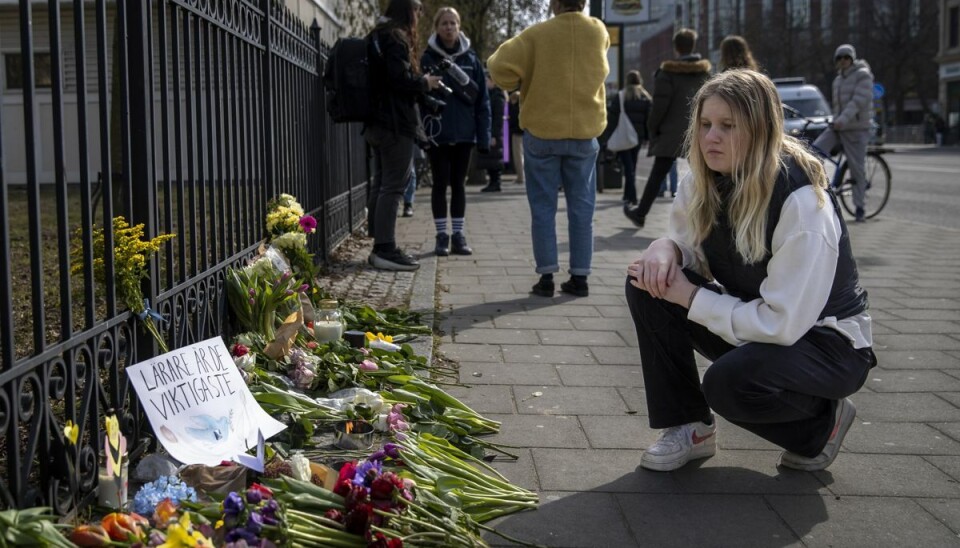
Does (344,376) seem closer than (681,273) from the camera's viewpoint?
No

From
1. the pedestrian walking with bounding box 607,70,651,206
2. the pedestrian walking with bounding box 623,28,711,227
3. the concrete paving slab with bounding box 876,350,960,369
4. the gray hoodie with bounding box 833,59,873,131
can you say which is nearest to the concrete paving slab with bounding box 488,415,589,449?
A: the concrete paving slab with bounding box 876,350,960,369

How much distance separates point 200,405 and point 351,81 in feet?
14.3

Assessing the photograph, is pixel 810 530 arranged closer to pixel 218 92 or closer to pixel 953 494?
pixel 953 494

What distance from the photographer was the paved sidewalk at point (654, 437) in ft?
10.0

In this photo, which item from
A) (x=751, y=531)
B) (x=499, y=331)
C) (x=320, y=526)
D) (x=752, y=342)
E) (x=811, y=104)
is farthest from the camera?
(x=811, y=104)

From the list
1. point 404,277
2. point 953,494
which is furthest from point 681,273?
point 404,277

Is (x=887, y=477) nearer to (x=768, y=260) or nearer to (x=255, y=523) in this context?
(x=768, y=260)

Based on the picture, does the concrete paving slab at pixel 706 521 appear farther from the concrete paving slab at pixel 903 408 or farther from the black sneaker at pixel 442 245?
→ the black sneaker at pixel 442 245

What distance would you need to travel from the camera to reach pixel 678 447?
3520 mm

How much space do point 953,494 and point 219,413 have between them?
239 centimetres

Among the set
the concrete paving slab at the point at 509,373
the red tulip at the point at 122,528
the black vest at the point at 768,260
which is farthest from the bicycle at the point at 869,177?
the red tulip at the point at 122,528

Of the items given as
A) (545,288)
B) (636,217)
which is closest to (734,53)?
(636,217)

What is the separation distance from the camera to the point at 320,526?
2582 millimetres

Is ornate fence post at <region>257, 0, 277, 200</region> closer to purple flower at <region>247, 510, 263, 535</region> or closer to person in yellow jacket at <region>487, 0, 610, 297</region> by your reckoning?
person in yellow jacket at <region>487, 0, 610, 297</region>
